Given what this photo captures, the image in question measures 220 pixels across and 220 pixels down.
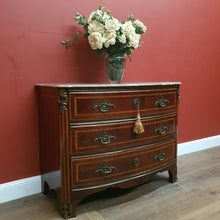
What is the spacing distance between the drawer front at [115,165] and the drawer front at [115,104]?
0.27 metres

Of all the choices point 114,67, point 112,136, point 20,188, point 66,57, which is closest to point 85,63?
point 66,57

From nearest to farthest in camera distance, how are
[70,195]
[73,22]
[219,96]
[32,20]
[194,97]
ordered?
[70,195] → [32,20] → [73,22] → [194,97] → [219,96]

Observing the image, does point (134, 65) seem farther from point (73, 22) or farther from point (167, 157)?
point (167, 157)

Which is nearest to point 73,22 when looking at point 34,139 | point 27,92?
point 27,92

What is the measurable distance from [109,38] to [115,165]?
911 mm

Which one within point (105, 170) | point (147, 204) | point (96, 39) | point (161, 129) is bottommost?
point (147, 204)

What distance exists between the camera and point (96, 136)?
5.02 feet

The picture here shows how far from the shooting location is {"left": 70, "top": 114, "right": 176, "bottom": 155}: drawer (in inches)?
58.5

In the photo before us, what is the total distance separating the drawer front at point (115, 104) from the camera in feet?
4.79

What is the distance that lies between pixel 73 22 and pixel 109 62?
18.0 inches

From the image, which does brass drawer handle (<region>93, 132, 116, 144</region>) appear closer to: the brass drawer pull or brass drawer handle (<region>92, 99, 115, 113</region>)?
brass drawer handle (<region>92, 99, 115, 113</region>)

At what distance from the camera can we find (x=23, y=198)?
1.79 m

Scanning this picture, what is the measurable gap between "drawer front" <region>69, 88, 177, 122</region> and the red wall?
1.73ft

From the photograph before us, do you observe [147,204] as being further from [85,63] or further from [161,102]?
[85,63]
